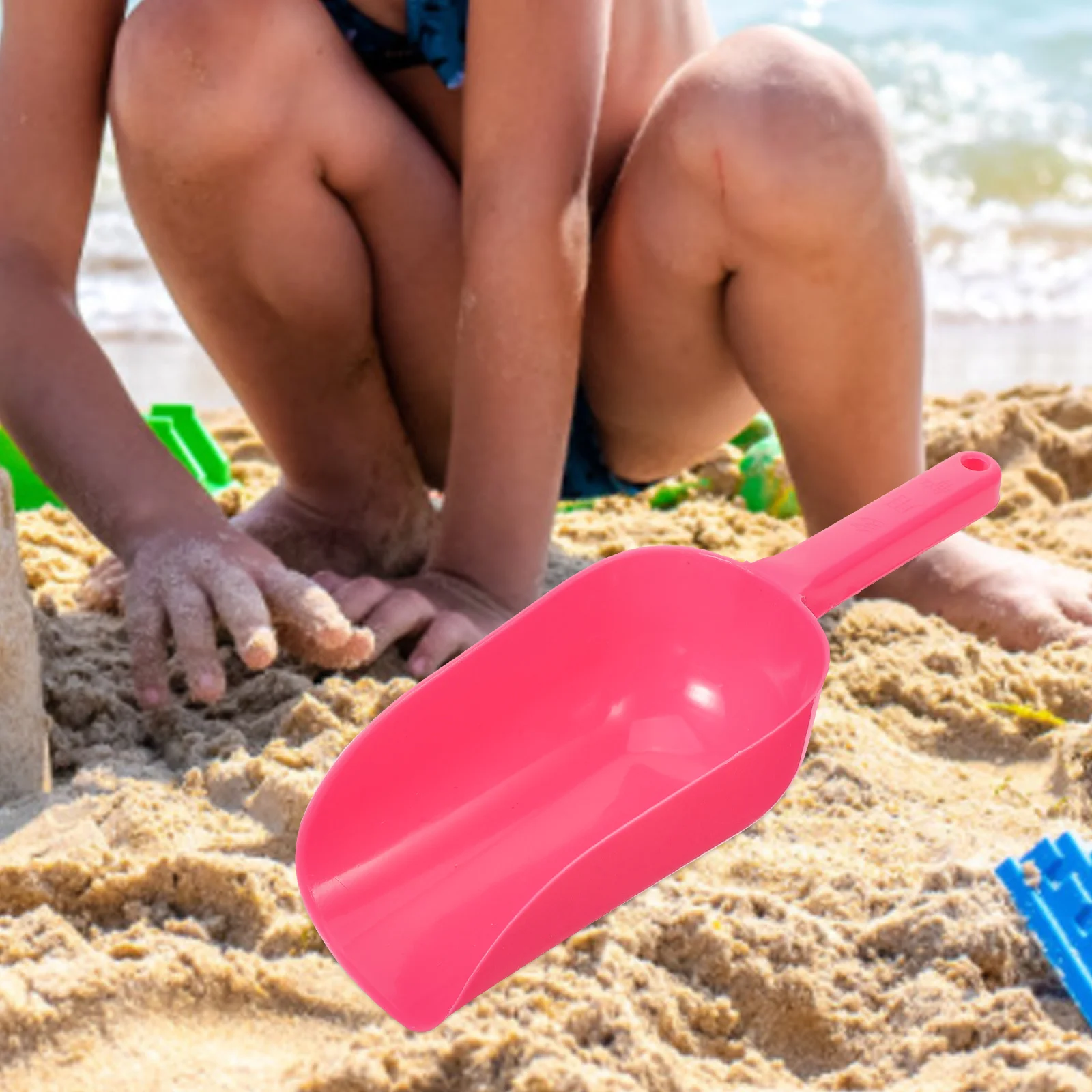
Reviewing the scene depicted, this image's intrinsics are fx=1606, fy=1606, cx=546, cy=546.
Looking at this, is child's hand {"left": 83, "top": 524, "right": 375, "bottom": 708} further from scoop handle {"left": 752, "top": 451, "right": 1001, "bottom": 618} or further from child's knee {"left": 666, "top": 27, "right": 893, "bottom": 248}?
child's knee {"left": 666, "top": 27, "right": 893, "bottom": 248}

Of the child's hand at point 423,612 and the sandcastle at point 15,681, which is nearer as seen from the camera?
the sandcastle at point 15,681

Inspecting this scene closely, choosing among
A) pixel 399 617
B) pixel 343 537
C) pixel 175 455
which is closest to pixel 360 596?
pixel 399 617

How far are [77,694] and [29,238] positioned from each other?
18.0 inches

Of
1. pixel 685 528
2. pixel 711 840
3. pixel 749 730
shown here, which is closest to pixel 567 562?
pixel 685 528

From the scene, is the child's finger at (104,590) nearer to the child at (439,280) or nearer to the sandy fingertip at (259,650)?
the child at (439,280)

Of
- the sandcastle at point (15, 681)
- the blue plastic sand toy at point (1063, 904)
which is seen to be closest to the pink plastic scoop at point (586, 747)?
the blue plastic sand toy at point (1063, 904)

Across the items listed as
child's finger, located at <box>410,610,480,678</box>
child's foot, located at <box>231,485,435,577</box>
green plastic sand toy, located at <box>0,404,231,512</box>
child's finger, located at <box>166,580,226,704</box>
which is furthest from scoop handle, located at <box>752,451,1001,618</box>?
green plastic sand toy, located at <box>0,404,231,512</box>

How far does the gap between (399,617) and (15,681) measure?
345 millimetres

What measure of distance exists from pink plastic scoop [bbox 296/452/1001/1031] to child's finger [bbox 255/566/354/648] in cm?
22

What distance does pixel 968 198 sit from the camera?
16.0 feet

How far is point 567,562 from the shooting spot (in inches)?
71.5

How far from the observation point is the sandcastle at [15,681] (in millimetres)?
1145

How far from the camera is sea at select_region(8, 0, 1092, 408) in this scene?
3145mm

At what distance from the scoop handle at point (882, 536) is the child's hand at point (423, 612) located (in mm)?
339
